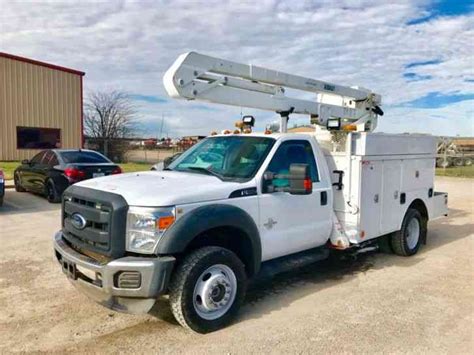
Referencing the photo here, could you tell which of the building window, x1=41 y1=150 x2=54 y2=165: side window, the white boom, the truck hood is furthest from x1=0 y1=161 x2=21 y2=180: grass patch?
the truck hood

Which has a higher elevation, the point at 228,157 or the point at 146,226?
the point at 228,157

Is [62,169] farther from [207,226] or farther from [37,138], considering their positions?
[37,138]

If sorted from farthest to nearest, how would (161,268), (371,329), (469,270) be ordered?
(469,270) → (371,329) → (161,268)

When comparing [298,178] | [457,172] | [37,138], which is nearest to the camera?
[298,178]

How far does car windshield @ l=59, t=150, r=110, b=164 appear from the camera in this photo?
11.0m

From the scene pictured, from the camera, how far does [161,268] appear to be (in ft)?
11.6

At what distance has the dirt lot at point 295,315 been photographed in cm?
367

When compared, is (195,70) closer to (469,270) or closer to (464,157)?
(469,270)

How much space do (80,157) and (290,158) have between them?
790 cm

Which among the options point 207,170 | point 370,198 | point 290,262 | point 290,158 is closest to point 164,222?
point 207,170

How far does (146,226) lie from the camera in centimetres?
358

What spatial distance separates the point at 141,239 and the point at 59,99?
24770 millimetres

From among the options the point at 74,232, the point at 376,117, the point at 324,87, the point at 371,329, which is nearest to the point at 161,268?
the point at 74,232

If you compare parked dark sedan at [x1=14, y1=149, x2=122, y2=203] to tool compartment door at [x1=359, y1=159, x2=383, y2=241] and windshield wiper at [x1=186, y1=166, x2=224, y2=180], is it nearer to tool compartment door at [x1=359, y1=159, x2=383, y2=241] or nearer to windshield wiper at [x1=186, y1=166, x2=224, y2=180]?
windshield wiper at [x1=186, y1=166, x2=224, y2=180]
